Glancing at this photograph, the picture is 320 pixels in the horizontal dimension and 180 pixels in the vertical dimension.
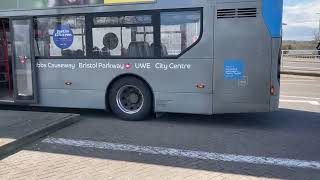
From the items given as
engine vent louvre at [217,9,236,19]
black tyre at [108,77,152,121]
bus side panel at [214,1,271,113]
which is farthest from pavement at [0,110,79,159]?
engine vent louvre at [217,9,236,19]

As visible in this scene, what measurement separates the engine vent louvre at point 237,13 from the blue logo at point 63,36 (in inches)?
132

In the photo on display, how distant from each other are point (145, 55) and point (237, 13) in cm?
207

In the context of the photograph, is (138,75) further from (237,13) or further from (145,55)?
(237,13)

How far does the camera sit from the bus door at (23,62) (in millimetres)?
9852

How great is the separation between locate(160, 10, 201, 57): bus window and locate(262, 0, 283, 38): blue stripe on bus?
1274mm

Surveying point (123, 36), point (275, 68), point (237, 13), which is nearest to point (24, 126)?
point (123, 36)

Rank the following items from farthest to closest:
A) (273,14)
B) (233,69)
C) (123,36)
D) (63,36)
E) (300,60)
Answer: (300,60)
(63,36)
(123,36)
(233,69)
(273,14)

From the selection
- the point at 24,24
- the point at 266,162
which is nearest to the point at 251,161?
the point at 266,162

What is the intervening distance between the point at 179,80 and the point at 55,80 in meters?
2.89

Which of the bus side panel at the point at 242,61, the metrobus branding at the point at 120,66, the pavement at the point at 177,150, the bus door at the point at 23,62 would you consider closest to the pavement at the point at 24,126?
the pavement at the point at 177,150

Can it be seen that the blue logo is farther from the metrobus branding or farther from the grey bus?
the metrobus branding

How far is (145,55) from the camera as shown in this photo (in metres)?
9.04

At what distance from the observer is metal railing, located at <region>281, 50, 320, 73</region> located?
2397 centimetres

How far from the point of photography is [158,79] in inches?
353
